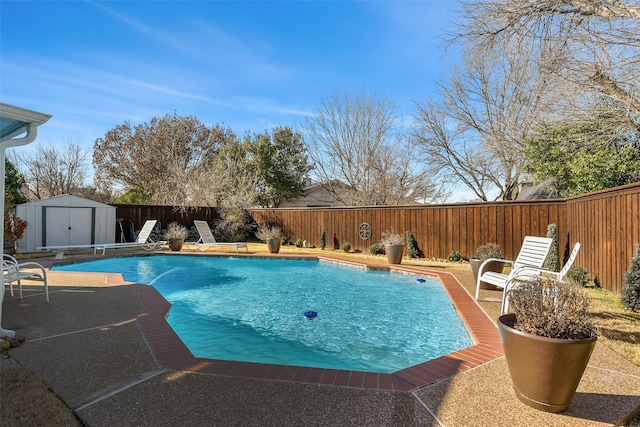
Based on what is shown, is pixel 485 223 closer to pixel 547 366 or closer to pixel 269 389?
pixel 547 366

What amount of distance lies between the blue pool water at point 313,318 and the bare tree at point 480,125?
380 inches

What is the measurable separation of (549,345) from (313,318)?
143 inches

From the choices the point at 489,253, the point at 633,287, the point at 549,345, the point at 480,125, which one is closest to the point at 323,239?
the point at 489,253

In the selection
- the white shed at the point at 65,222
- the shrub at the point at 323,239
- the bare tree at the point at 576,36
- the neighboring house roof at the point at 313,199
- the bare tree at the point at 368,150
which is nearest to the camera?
the bare tree at the point at 576,36

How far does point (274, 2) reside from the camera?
8789 millimetres

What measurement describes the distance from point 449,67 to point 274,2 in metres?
10.5

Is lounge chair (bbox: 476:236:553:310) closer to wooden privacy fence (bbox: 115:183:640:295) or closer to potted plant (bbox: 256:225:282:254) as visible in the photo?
wooden privacy fence (bbox: 115:183:640:295)

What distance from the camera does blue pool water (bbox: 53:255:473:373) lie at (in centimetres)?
410

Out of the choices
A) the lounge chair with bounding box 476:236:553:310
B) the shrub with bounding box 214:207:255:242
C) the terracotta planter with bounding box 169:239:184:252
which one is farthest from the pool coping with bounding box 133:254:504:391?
the shrub with bounding box 214:207:255:242

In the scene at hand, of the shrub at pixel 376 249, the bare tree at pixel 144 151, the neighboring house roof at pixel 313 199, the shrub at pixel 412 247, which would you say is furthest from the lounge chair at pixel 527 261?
the bare tree at pixel 144 151

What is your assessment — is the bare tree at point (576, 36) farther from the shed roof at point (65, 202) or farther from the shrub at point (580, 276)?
the shed roof at point (65, 202)

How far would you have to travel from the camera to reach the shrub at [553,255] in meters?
8.28

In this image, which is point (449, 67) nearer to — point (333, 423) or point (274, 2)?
point (274, 2)

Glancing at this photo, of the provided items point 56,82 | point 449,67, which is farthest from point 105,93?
point 449,67
